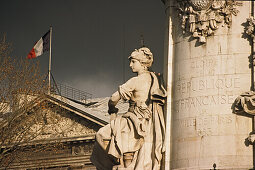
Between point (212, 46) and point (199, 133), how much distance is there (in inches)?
89.2

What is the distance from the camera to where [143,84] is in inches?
974

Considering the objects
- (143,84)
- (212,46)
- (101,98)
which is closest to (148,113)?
(143,84)

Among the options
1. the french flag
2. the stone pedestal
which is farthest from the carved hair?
the french flag

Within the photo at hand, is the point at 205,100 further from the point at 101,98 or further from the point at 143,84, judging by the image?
the point at 101,98

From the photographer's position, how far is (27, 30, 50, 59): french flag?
57213 mm

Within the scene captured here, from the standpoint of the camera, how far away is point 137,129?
2409cm

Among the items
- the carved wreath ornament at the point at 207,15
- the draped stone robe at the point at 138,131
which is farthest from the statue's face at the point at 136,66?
the carved wreath ornament at the point at 207,15

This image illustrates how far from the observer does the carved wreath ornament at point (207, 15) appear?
78.4ft

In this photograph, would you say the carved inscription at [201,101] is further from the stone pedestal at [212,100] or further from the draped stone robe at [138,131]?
the draped stone robe at [138,131]

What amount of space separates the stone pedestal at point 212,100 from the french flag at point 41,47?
33340mm

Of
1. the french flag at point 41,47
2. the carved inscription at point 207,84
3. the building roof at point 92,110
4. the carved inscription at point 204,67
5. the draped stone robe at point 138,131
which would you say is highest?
the french flag at point 41,47

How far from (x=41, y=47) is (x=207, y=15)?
1371 inches

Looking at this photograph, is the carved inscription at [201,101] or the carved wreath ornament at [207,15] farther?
the carved wreath ornament at [207,15]

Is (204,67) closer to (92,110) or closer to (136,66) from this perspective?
(136,66)
